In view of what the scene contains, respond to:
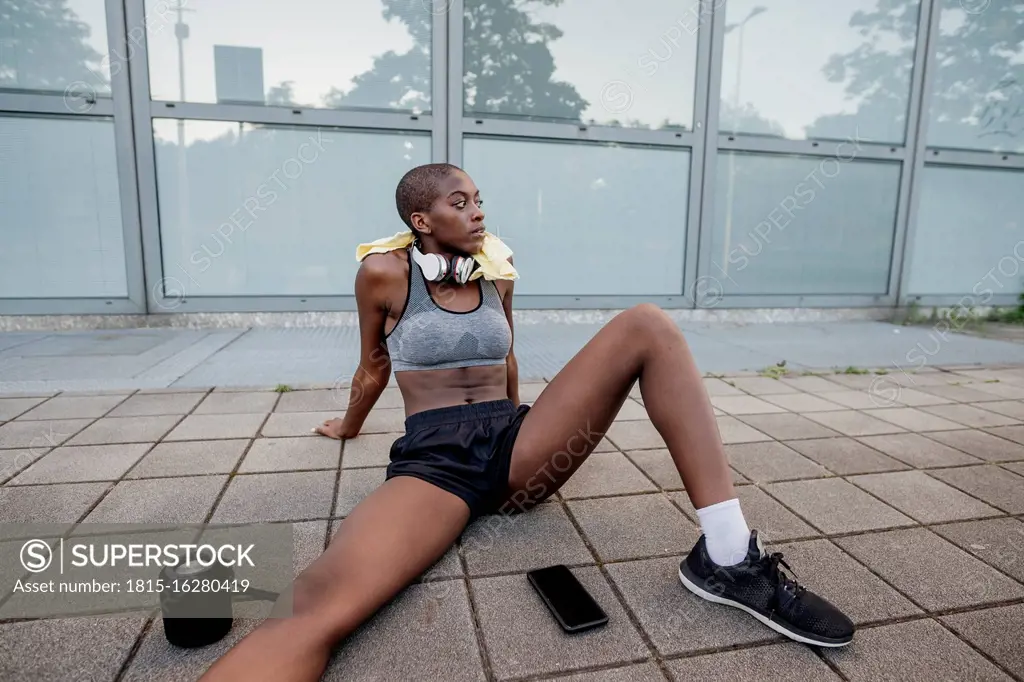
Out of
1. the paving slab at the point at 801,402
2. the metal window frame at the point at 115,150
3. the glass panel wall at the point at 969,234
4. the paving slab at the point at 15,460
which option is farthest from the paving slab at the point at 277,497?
the glass panel wall at the point at 969,234

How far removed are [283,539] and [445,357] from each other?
82 cm

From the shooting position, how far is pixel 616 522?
7.11 feet

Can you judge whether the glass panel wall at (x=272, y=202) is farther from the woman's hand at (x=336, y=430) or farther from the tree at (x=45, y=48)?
the woman's hand at (x=336, y=430)

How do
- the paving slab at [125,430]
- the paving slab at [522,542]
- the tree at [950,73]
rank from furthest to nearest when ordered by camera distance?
the tree at [950,73] < the paving slab at [125,430] < the paving slab at [522,542]

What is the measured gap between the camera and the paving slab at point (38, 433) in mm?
2871

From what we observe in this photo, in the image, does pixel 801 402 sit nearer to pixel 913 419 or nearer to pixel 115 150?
pixel 913 419

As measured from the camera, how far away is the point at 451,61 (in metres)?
5.89

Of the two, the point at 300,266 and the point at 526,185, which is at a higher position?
the point at 526,185

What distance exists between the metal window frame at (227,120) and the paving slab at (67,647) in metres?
4.69

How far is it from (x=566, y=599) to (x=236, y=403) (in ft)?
8.59

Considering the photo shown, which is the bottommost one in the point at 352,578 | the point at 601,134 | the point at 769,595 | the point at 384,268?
the point at 769,595

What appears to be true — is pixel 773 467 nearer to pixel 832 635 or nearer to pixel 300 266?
pixel 832 635

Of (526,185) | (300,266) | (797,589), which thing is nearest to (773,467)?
(797,589)

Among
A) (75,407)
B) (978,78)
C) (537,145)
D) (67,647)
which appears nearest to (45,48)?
(75,407)
